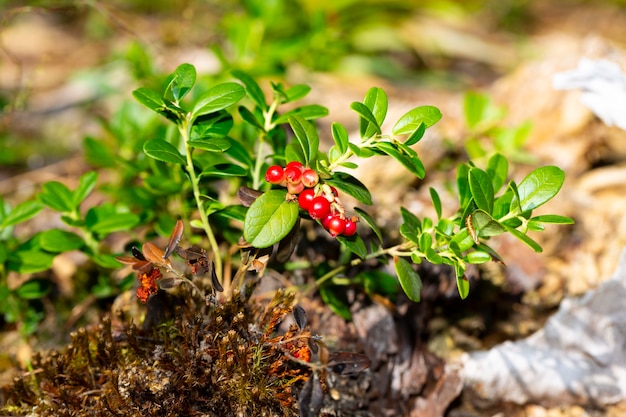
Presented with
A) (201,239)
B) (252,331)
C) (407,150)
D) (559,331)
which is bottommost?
(559,331)

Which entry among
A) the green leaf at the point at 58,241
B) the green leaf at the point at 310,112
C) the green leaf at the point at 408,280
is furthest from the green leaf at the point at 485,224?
the green leaf at the point at 58,241

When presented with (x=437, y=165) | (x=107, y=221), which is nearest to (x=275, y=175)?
(x=107, y=221)

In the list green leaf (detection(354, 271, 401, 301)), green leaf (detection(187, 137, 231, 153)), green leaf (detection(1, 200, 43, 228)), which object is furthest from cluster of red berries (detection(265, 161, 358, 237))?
green leaf (detection(1, 200, 43, 228))

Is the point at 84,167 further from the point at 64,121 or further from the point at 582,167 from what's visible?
the point at 582,167

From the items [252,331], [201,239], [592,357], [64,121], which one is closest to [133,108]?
[201,239]

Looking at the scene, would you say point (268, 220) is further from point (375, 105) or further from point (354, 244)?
point (375, 105)

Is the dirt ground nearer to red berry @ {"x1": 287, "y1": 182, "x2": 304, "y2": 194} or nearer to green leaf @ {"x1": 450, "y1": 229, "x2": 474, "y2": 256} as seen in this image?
green leaf @ {"x1": 450, "y1": 229, "x2": 474, "y2": 256}
